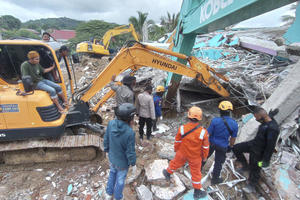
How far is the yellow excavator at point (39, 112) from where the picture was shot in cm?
298

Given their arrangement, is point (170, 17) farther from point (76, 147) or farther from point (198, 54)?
point (76, 147)

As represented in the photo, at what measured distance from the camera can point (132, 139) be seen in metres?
2.14

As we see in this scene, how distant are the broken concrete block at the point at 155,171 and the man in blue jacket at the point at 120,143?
0.65 meters

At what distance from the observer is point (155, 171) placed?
300cm

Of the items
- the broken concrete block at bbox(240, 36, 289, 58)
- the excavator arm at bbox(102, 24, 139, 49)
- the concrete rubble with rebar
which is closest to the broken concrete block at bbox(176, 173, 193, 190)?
the concrete rubble with rebar

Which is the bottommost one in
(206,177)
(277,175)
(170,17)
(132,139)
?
(206,177)

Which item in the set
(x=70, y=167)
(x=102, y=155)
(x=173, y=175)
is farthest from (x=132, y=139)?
(x=70, y=167)

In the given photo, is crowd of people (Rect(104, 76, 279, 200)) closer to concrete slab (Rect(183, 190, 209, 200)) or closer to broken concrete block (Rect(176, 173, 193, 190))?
concrete slab (Rect(183, 190, 209, 200))

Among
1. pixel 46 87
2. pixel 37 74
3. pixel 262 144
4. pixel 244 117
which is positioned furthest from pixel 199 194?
pixel 37 74

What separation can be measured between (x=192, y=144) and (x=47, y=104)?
2.68m

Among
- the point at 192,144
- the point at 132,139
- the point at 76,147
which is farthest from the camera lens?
the point at 76,147

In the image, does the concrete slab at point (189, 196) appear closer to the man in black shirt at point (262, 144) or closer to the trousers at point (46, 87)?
the man in black shirt at point (262, 144)

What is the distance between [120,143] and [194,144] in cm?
109

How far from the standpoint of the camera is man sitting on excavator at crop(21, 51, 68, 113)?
296cm
